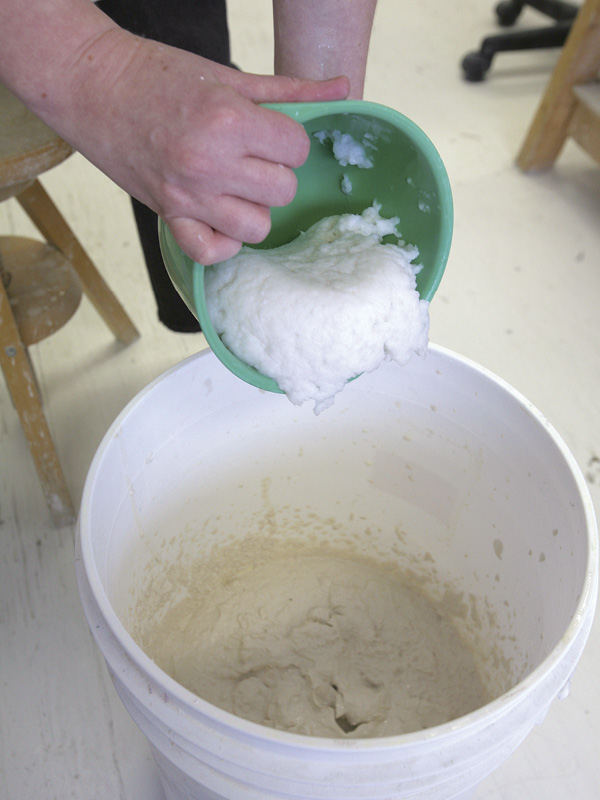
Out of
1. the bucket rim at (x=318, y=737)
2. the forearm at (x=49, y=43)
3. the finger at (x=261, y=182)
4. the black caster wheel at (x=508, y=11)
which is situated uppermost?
the forearm at (x=49, y=43)

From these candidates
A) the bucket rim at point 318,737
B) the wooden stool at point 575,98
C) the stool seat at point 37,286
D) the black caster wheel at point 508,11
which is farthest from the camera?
the black caster wheel at point 508,11

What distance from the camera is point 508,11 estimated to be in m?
2.19

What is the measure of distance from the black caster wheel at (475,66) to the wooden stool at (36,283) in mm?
1389

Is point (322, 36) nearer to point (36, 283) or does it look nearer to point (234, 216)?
point (234, 216)

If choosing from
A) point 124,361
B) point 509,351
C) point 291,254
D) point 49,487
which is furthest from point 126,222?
point 291,254

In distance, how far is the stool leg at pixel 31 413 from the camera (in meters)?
0.94

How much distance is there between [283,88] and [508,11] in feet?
6.64

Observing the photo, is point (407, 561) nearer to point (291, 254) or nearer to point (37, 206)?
point (291, 254)

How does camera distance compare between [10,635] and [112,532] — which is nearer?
[112,532]

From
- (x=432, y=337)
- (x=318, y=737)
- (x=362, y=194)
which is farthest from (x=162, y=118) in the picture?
(x=432, y=337)

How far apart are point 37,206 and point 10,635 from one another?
2.15ft

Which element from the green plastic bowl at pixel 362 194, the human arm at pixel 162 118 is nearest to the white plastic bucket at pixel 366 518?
the green plastic bowl at pixel 362 194

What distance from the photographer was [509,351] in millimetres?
1360

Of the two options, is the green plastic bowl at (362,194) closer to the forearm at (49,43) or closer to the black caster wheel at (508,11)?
the forearm at (49,43)
